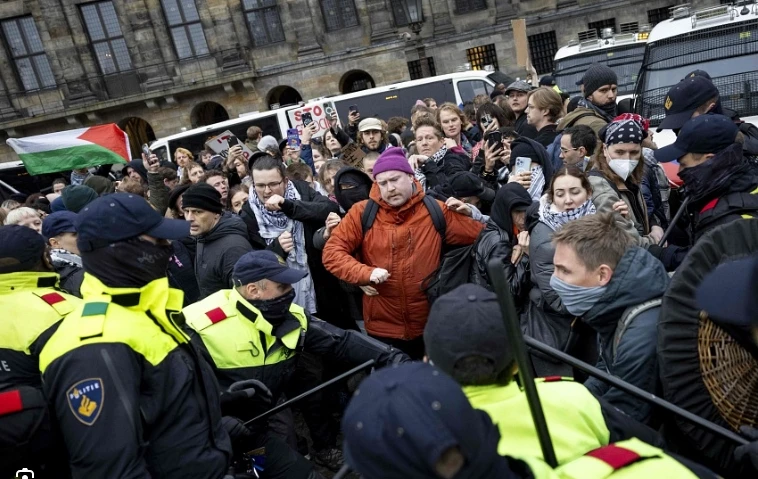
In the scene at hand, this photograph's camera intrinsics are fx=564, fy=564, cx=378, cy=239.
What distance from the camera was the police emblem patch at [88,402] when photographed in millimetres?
1810

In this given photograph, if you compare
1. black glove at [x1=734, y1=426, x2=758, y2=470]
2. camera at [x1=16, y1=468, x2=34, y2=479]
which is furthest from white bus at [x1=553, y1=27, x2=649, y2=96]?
camera at [x1=16, y1=468, x2=34, y2=479]

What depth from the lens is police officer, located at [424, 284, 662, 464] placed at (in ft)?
4.90

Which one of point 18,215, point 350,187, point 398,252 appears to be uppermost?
point 18,215

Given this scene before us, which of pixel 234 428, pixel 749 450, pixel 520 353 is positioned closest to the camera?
pixel 520 353

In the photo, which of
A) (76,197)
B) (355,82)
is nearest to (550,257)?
(76,197)

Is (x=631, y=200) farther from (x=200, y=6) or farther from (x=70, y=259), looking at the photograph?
(x=200, y=6)

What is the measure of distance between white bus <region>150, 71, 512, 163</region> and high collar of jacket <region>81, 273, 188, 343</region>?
11.7m

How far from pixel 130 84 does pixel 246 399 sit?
2318cm

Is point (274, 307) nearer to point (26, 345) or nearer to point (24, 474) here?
point (26, 345)

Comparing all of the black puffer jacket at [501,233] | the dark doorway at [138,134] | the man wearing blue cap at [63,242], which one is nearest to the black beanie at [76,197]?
the man wearing blue cap at [63,242]

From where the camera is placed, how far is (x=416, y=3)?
13.4 m

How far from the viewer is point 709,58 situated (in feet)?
21.3

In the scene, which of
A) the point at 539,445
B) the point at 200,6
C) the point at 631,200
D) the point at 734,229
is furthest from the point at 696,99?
the point at 200,6

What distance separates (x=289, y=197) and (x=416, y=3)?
1038cm
